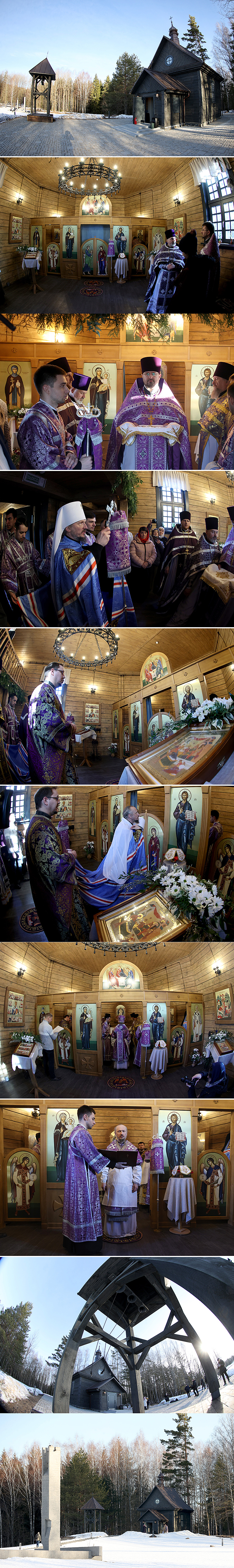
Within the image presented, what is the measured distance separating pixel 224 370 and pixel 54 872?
3.09 m

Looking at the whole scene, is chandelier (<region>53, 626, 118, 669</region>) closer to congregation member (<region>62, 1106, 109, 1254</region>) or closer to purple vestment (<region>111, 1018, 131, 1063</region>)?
purple vestment (<region>111, 1018, 131, 1063</region>)

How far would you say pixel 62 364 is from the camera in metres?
6.69

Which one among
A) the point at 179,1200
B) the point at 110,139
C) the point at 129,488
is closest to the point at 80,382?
the point at 129,488

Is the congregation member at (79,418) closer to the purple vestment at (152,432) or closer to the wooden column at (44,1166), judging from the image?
the purple vestment at (152,432)

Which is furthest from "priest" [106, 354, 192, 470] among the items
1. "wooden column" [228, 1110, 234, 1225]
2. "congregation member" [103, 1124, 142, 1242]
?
"congregation member" [103, 1124, 142, 1242]

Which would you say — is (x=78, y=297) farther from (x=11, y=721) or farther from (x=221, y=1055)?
(x=221, y=1055)

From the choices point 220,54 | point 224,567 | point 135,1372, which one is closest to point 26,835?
point 224,567

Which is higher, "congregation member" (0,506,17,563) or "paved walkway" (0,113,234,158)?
"paved walkway" (0,113,234,158)

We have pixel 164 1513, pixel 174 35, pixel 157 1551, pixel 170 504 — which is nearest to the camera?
pixel 157 1551

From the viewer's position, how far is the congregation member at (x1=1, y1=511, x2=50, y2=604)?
6746mm

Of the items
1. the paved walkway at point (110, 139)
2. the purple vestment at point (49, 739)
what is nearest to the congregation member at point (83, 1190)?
the purple vestment at point (49, 739)

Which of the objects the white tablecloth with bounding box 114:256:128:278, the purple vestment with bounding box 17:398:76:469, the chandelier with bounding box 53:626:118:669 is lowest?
the chandelier with bounding box 53:626:118:669

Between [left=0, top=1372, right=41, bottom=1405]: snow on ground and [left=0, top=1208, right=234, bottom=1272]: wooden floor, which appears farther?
[left=0, top=1372, right=41, bottom=1405]: snow on ground

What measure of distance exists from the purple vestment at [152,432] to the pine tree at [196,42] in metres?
1.88
